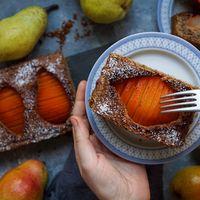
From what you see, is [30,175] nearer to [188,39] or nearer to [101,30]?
[101,30]

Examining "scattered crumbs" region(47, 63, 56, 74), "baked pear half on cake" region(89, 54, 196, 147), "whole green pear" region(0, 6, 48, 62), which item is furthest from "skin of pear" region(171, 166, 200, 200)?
"whole green pear" region(0, 6, 48, 62)

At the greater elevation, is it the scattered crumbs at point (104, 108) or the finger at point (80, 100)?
the scattered crumbs at point (104, 108)

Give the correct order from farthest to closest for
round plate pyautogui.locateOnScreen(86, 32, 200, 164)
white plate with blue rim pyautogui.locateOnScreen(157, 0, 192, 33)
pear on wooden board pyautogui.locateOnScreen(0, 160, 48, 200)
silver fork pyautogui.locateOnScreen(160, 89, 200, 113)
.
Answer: white plate with blue rim pyautogui.locateOnScreen(157, 0, 192, 33)
pear on wooden board pyautogui.locateOnScreen(0, 160, 48, 200)
round plate pyautogui.locateOnScreen(86, 32, 200, 164)
silver fork pyautogui.locateOnScreen(160, 89, 200, 113)

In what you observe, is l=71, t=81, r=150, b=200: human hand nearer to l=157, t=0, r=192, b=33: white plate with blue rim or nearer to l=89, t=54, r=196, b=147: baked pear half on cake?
l=89, t=54, r=196, b=147: baked pear half on cake

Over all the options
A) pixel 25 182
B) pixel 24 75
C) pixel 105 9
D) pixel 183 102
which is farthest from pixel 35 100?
pixel 183 102

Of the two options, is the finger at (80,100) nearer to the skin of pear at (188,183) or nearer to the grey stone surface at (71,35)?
the grey stone surface at (71,35)

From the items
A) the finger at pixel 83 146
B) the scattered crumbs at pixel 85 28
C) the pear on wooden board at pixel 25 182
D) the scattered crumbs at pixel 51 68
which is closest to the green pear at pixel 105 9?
the scattered crumbs at pixel 85 28

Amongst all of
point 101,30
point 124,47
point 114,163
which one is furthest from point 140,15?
point 114,163
